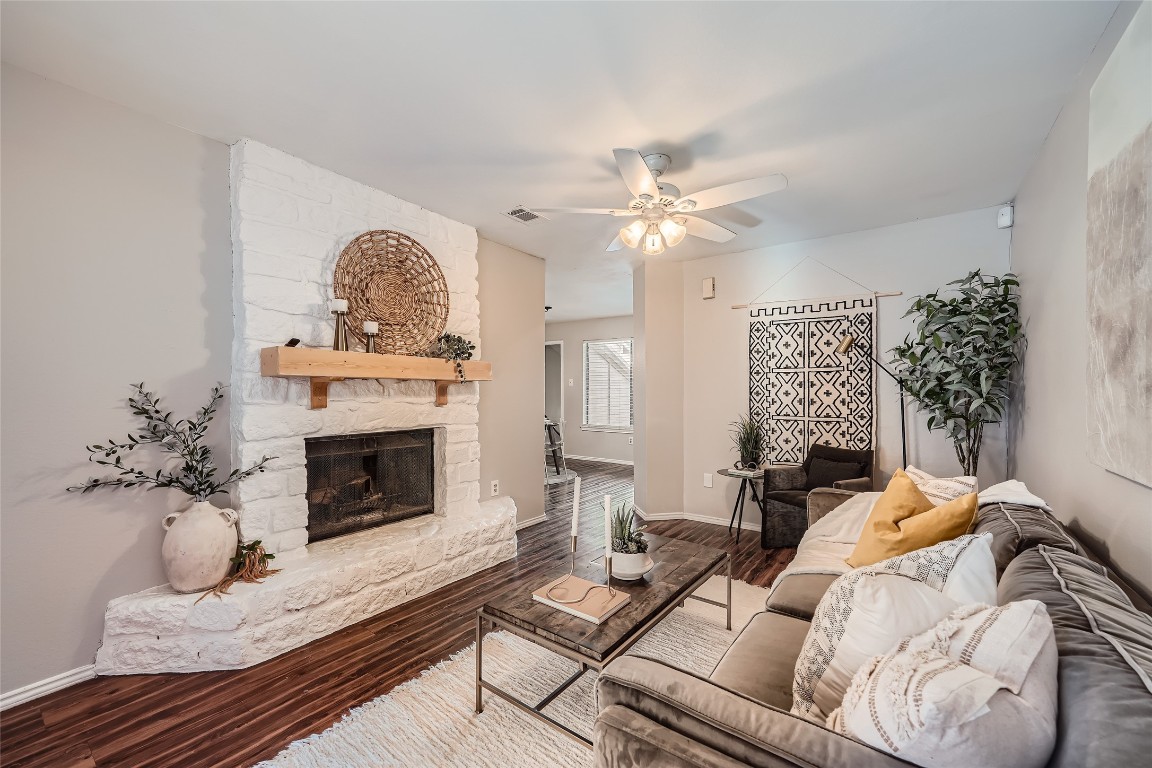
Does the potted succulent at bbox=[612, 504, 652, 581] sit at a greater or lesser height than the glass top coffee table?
greater

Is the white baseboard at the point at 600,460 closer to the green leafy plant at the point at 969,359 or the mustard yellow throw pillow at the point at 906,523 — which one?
the green leafy plant at the point at 969,359

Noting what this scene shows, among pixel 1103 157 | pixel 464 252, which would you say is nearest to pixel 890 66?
pixel 1103 157

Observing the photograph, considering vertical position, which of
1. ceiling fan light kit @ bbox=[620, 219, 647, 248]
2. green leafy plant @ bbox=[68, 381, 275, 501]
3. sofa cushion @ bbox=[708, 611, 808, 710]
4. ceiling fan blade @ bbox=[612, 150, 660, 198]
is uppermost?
ceiling fan blade @ bbox=[612, 150, 660, 198]

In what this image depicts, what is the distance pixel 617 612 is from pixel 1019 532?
1310 mm

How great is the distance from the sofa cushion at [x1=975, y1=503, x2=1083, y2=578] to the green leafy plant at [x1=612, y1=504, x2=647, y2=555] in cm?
121

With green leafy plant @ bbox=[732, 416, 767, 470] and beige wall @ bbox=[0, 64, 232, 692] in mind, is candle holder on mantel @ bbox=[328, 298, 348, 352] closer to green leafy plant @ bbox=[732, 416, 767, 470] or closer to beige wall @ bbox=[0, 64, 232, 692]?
beige wall @ bbox=[0, 64, 232, 692]

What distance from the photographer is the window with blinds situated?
8.20 m

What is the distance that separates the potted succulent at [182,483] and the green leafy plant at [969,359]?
13.2 ft

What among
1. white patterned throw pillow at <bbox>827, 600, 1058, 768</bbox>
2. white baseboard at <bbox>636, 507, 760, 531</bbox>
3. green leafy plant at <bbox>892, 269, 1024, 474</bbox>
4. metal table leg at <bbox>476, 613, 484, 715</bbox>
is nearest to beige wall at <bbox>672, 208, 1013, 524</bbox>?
white baseboard at <bbox>636, 507, 760, 531</bbox>

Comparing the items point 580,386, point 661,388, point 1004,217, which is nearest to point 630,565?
point 661,388

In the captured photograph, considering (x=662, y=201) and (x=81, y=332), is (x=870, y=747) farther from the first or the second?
(x=81, y=332)

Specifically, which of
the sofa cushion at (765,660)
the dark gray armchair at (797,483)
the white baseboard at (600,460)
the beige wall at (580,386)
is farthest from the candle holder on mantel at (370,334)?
the white baseboard at (600,460)

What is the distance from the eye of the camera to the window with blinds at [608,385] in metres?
8.20

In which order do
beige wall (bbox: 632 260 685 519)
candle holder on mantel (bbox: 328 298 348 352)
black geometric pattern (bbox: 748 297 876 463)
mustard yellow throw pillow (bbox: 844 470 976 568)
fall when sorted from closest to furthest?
mustard yellow throw pillow (bbox: 844 470 976 568)
candle holder on mantel (bbox: 328 298 348 352)
black geometric pattern (bbox: 748 297 876 463)
beige wall (bbox: 632 260 685 519)
